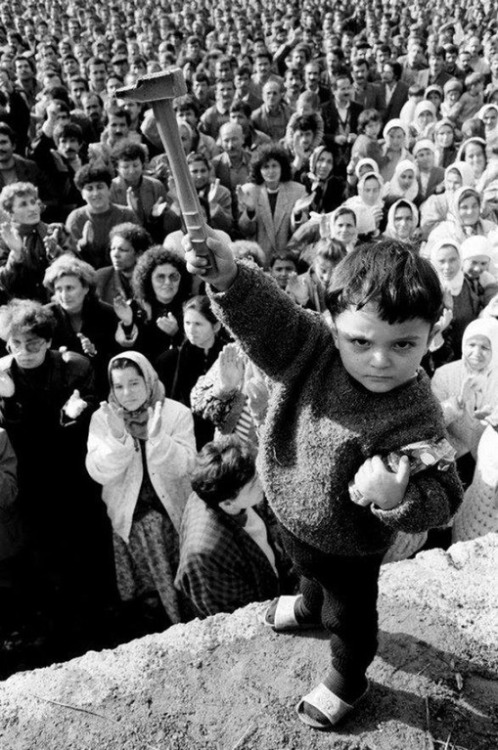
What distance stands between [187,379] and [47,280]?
4.18 ft

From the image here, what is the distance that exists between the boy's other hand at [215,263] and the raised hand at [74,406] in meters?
Result: 2.15

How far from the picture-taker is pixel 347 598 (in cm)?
182

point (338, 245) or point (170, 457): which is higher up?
point (338, 245)

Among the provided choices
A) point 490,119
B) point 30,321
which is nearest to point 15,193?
point 30,321

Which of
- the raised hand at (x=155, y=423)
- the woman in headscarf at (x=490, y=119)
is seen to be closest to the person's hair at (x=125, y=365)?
the raised hand at (x=155, y=423)

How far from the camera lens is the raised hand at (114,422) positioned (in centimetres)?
316

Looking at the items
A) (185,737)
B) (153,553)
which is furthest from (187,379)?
(185,737)

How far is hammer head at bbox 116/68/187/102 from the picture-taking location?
117 cm

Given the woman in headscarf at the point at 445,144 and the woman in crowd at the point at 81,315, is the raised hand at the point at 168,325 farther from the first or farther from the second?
the woman in headscarf at the point at 445,144

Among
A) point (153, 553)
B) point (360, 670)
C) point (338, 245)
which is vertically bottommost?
point (153, 553)

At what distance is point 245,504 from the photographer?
9.20ft

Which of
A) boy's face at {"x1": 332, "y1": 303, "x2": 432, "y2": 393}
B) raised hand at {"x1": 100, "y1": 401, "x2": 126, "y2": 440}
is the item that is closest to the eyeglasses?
raised hand at {"x1": 100, "y1": 401, "x2": 126, "y2": 440}

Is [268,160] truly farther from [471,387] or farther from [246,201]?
[471,387]

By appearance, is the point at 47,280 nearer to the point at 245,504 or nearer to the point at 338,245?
the point at 338,245
